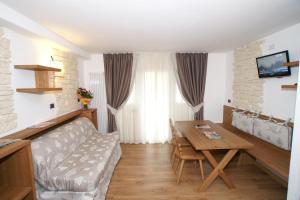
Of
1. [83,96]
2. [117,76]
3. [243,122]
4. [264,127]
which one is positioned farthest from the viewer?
[117,76]

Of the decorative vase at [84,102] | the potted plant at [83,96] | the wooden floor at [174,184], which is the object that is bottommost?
the wooden floor at [174,184]

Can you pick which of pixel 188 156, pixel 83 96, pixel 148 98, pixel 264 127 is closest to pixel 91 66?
pixel 83 96

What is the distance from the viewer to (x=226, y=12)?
175cm

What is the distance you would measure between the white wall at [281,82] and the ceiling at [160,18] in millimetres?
159

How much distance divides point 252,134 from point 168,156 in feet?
5.52

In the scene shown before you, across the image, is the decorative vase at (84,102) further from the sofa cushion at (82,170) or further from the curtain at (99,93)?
the sofa cushion at (82,170)

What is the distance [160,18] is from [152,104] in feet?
7.89

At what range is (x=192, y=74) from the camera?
3857 mm

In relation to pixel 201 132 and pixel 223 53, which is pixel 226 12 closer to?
pixel 201 132

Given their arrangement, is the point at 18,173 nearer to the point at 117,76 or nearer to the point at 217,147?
the point at 217,147

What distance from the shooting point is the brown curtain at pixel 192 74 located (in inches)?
150

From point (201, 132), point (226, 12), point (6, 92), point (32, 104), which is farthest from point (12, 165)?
point (226, 12)

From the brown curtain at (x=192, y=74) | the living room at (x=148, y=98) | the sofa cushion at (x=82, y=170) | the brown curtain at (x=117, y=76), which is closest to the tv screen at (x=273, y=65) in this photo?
the living room at (x=148, y=98)

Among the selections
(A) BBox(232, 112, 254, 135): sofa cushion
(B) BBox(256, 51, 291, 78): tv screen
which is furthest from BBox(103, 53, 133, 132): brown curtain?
(B) BBox(256, 51, 291, 78): tv screen
